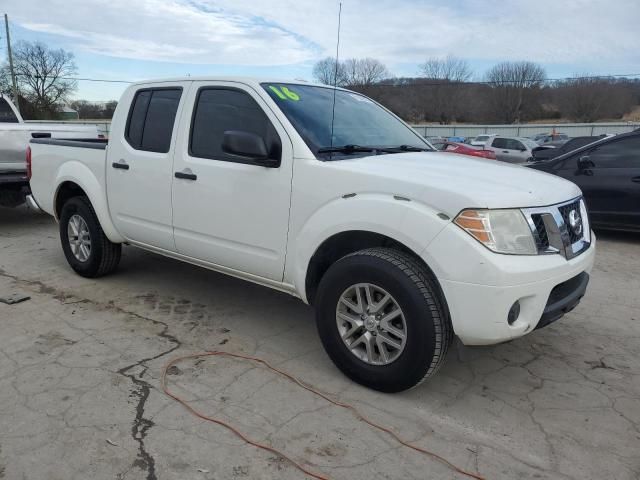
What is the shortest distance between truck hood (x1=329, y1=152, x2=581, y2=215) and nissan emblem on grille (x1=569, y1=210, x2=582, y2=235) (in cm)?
11

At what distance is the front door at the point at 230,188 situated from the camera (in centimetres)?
351

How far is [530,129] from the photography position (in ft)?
173

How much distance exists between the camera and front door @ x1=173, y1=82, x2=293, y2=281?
11.5ft

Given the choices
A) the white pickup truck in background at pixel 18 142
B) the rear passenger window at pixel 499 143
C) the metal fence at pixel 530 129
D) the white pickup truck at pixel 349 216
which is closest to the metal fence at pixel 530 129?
the metal fence at pixel 530 129

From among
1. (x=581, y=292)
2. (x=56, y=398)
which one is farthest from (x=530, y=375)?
(x=56, y=398)

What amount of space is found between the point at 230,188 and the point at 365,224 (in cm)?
114

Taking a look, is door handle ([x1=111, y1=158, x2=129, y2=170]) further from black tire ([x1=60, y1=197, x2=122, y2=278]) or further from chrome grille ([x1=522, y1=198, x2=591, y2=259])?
chrome grille ([x1=522, y1=198, x2=591, y2=259])

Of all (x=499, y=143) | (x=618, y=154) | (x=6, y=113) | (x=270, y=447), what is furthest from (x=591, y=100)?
(x=270, y=447)

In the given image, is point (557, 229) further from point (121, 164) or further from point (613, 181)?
point (613, 181)

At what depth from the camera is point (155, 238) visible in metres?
4.43

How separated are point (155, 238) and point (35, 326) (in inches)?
43.9

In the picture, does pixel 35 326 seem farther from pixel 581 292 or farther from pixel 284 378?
pixel 581 292

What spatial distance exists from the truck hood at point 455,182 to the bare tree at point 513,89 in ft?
218

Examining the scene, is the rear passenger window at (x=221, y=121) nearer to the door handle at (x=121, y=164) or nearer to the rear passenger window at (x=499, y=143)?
the door handle at (x=121, y=164)
